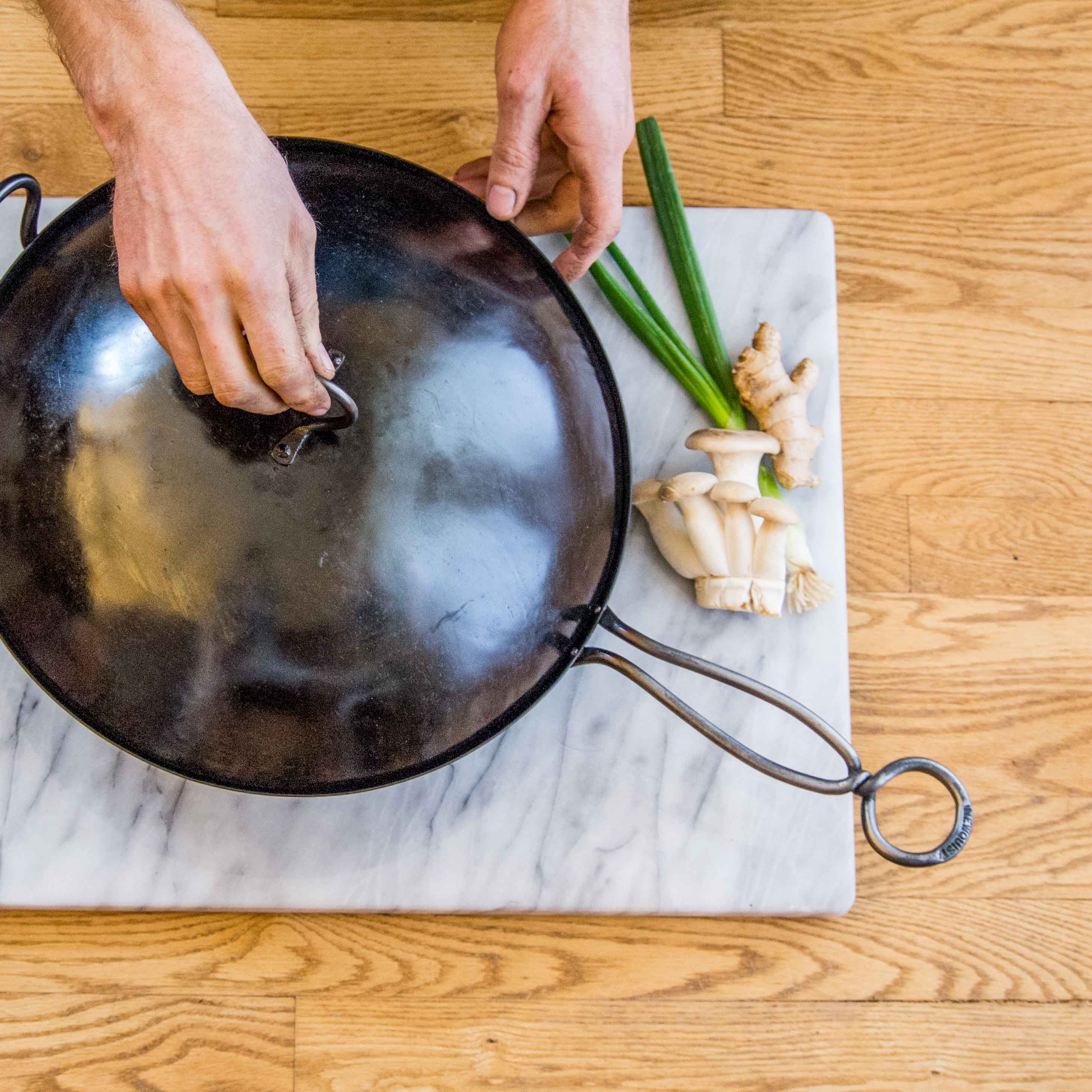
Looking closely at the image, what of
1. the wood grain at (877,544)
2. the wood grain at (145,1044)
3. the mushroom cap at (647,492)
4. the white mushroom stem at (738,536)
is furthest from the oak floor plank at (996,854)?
the wood grain at (145,1044)

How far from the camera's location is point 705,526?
903mm

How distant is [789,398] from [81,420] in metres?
0.65

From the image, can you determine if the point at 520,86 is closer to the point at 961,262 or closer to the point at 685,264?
the point at 685,264

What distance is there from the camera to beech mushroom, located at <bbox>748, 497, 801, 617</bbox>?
2.95ft

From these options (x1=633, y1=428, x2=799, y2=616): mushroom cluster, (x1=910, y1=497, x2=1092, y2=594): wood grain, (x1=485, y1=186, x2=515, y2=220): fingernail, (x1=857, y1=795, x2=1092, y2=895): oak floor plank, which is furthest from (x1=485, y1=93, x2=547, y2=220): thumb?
(x1=857, y1=795, x2=1092, y2=895): oak floor plank

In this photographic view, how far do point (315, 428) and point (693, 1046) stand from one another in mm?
821

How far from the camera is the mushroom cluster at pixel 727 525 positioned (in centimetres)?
89

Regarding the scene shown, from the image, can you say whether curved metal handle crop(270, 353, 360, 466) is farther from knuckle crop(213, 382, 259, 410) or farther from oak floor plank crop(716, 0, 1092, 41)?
oak floor plank crop(716, 0, 1092, 41)

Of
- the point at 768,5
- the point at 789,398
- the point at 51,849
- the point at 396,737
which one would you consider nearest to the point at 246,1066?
the point at 51,849

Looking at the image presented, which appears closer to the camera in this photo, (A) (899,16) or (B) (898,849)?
(B) (898,849)

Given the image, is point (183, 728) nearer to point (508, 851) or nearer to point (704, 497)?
point (508, 851)

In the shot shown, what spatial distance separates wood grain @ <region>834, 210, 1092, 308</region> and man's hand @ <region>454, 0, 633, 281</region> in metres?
0.47

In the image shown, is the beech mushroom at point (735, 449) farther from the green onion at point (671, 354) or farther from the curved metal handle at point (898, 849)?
the curved metal handle at point (898, 849)

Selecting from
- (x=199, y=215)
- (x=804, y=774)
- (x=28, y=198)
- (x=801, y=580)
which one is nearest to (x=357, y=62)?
(x=28, y=198)
